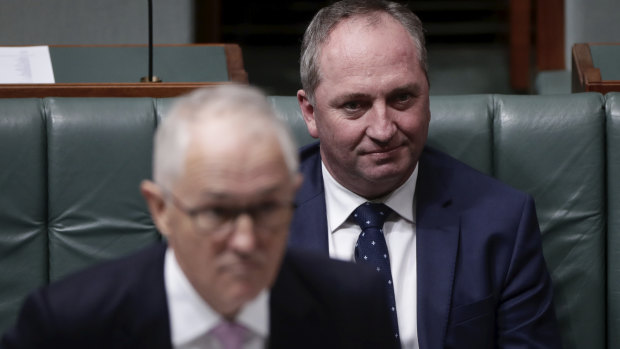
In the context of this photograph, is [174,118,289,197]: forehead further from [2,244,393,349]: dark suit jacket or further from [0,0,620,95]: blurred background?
[0,0,620,95]: blurred background

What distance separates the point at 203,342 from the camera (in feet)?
3.06

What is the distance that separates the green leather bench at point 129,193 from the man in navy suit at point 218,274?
3.30 feet

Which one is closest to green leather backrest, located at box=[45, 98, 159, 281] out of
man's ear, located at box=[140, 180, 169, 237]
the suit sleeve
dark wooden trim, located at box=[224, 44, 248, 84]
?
dark wooden trim, located at box=[224, 44, 248, 84]

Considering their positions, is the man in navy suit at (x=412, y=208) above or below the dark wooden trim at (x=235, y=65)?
below

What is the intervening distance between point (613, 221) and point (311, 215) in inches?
28.6

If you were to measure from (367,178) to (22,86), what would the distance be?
3.16 feet

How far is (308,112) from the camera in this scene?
6.35 feet

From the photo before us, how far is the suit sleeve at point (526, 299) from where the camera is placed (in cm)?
174

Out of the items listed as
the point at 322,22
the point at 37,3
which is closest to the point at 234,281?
the point at 322,22

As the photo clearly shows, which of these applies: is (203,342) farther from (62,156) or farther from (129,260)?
(62,156)

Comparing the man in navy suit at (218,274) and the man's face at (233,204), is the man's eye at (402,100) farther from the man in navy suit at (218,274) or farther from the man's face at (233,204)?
the man's face at (233,204)

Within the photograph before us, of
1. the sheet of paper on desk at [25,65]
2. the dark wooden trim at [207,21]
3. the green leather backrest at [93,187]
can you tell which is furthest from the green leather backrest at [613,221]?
the dark wooden trim at [207,21]

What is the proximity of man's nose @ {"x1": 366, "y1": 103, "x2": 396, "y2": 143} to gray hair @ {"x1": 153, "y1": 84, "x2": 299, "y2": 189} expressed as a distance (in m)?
0.89

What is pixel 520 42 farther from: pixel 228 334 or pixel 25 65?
pixel 228 334
